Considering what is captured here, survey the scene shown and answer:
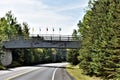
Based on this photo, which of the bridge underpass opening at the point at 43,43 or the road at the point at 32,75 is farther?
the bridge underpass opening at the point at 43,43

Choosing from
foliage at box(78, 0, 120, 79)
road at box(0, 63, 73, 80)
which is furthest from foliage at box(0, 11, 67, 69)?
foliage at box(78, 0, 120, 79)

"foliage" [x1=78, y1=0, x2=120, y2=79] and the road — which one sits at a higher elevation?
"foliage" [x1=78, y1=0, x2=120, y2=79]

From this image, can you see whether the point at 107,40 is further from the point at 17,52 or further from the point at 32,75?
the point at 17,52

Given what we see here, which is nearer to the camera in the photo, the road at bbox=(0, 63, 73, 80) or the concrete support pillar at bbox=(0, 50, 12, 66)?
the road at bbox=(0, 63, 73, 80)

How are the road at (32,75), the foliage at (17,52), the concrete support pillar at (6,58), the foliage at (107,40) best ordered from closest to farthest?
the foliage at (107,40) < the road at (32,75) < the concrete support pillar at (6,58) < the foliage at (17,52)

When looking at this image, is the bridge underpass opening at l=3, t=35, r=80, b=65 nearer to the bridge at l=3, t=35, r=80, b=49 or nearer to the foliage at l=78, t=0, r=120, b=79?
the bridge at l=3, t=35, r=80, b=49

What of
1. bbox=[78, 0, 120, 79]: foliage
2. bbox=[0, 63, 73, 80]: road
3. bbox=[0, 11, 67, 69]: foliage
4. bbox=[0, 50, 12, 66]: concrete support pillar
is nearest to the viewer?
bbox=[78, 0, 120, 79]: foliage

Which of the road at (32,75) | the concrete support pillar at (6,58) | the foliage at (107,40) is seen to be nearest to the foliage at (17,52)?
the concrete support pillar at (6,58)

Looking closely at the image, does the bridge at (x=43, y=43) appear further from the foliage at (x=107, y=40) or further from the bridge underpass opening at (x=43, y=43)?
the foliage at (x=107, y=40)

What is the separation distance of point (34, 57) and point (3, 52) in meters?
38.6

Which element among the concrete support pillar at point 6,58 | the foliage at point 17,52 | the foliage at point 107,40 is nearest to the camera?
the foliage at point 107,40

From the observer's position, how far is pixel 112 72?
96.1 ft

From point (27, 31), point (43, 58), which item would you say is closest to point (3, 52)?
point (43, 58)

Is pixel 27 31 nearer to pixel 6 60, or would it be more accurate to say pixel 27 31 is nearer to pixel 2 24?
pixel 2 24
